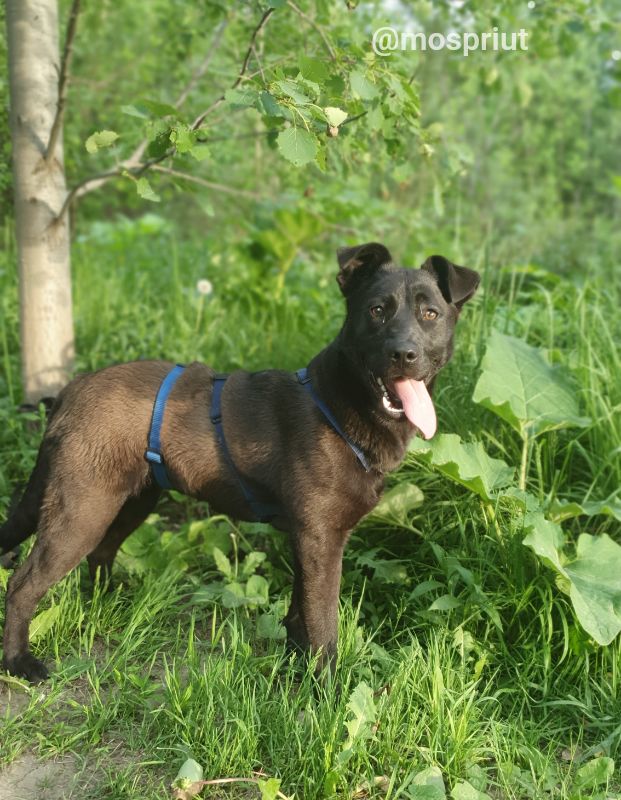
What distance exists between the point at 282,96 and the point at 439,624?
2017 mm

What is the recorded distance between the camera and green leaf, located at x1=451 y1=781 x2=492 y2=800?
94.4 inches

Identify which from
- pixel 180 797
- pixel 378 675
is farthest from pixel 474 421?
pixel 180 797

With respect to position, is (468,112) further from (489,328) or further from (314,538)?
(314,538)

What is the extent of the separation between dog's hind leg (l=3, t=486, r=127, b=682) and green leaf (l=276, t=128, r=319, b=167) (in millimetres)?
1347

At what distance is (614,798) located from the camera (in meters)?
2.49

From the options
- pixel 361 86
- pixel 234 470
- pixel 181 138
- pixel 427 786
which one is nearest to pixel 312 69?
pixel 361 86

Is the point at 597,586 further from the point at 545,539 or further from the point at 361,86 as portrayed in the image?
the point at 361,86

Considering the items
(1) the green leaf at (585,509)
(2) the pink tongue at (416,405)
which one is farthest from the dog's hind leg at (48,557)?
(1) the green leaf at (585,509)

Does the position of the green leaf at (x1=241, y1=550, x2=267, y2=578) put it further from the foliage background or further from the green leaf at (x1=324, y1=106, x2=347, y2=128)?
the green leaf at (x1=324, y1=106, x2=347, y2=128)

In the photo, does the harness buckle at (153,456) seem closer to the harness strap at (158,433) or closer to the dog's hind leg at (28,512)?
the harness strap at (158,433)

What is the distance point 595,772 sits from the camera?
2488 millimetres

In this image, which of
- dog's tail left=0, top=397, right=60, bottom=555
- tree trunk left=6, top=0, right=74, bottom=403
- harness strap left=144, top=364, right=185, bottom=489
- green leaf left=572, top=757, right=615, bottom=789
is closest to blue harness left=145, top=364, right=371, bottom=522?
harness strap left=144, top=364, right=185, bottom=489

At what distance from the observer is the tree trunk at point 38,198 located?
12.9ft

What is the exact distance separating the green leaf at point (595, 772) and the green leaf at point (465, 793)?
32 centimetres
